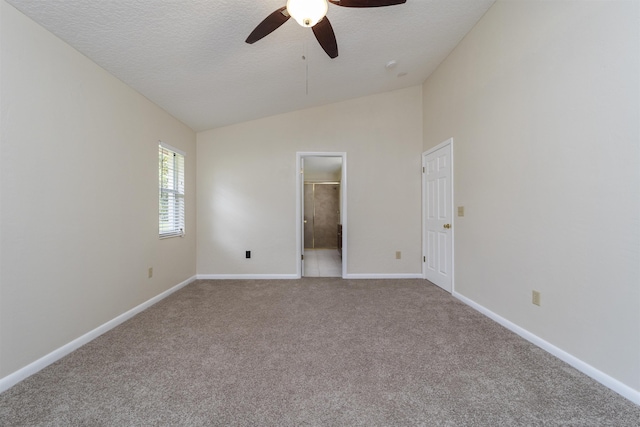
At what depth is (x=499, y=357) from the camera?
174cm

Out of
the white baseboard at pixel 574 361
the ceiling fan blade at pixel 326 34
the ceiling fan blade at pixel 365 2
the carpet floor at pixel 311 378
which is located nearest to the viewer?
the carpet floor at pixel 311 378

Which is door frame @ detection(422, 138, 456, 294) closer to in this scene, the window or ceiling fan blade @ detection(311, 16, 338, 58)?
ceiling fan blade @ detection(311, 16, 338, 58)

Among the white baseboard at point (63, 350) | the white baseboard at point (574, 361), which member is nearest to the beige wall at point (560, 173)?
the white baseboard at point (574, 361)

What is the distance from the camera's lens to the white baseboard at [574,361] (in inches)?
53.4

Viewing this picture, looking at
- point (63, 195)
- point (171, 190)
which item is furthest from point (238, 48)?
point (171, 190)

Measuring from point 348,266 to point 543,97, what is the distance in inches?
113

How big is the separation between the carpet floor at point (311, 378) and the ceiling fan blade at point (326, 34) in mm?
2245

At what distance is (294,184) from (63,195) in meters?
2.52

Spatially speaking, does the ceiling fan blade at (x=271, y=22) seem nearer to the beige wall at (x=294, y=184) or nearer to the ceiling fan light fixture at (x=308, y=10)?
the ceiling fan light fixture at (x=308, y=10)

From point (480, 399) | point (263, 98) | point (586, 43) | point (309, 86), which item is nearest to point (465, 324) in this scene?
point (480, 399)

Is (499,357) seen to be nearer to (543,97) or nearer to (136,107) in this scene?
(543,97)

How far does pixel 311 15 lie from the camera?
1.51m

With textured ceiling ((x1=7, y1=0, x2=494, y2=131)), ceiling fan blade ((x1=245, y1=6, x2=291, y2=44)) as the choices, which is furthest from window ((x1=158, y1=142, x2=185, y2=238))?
ceiling fan blade ((x1=245, y1=6, x2=291, y2=44))

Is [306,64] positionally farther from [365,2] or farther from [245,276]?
[245,276]
